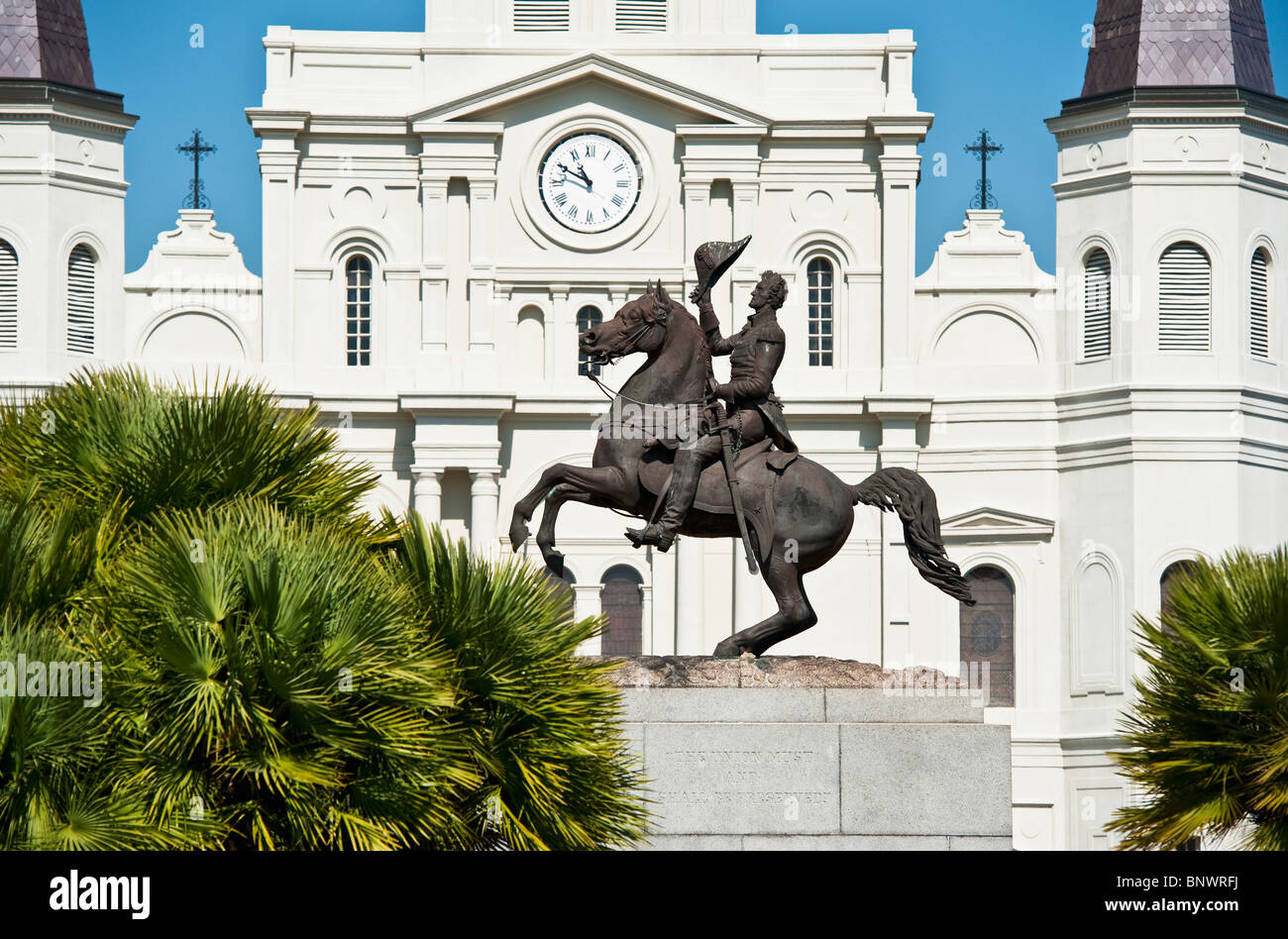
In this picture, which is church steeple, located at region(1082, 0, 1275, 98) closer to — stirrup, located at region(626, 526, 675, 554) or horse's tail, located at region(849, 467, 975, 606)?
horse's tail, located at region(849, 467, 975, 606)

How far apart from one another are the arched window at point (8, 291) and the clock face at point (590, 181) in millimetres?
10182

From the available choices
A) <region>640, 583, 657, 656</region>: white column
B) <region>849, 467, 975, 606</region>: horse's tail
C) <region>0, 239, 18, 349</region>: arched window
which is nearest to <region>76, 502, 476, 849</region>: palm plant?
<region>849, 467, 975, 606</region>: horse's tail

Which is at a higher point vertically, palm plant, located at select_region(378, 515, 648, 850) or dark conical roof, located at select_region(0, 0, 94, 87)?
dark conical roof, located at select_region(0, 0, 94, 87)

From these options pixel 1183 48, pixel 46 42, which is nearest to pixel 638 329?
pixel 1183 48

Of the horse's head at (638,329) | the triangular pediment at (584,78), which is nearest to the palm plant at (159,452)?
the horse's head at (638,329)

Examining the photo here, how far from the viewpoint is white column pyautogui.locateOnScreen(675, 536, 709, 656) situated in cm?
4947

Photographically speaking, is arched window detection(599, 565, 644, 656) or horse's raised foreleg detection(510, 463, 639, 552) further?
arched window detection(599, 565, 644, 656)

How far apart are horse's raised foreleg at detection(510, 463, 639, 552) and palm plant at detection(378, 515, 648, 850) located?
15.2 feet

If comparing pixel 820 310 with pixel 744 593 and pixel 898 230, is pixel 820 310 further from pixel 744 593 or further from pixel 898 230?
pixel 744 593

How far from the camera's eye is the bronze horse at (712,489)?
71.4ft

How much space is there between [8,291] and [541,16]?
11569 mm

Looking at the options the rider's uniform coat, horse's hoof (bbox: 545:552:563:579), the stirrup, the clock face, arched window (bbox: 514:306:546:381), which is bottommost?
horse's hoof (bbox: 545:552:563:579)

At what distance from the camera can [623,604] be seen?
50688mm

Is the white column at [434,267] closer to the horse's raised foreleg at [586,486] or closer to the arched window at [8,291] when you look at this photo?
the arched window at [8,291]
